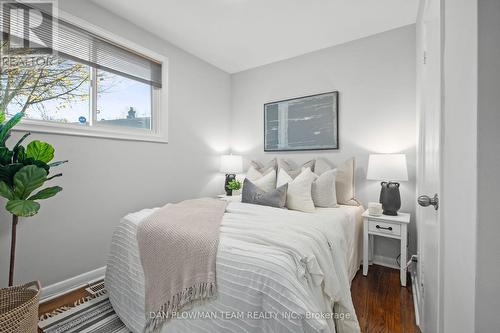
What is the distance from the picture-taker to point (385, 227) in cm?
218

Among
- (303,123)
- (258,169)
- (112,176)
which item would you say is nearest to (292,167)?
(258,169)

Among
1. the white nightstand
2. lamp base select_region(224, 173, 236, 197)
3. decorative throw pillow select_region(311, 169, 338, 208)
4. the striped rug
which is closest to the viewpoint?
the striped rug

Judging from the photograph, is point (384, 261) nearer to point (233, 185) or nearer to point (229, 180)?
point (233, 185)

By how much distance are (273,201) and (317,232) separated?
0.89m

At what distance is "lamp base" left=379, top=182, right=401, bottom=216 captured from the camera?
2275 millimetres

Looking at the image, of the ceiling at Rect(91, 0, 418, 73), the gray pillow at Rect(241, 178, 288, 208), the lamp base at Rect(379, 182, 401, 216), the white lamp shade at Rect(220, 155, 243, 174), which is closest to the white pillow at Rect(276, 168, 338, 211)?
the gray pillow at Rect(241, 178, 288, 208)

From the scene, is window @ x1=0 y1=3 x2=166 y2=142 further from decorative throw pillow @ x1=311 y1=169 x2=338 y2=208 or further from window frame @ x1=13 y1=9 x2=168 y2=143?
decorative throw pillow @ x1=311 y1=169 x2=338 y2=208

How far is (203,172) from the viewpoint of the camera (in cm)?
343

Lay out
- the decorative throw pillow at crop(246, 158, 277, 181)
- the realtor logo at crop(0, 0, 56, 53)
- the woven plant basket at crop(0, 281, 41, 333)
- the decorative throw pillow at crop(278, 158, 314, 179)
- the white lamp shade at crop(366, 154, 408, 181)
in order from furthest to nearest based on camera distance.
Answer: the decorative throw pillow at crop(246, 158, 277, 181) → the decorative throw pillow at crop(278, 158, 314, 179) → the white lamp shade at crop(366, 154, 408, 181) → the realtor logo at crop(0, 0, 56, 53) → the woven plant basket at crop(0, 281, 41, 333)

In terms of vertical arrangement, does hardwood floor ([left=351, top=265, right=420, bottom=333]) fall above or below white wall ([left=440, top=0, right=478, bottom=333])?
below

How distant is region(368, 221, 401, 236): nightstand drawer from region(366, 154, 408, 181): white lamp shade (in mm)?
443

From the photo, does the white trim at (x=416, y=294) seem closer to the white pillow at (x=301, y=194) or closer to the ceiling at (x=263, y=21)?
the white pillow at (x=301, y=194)

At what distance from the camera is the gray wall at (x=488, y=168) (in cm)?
51

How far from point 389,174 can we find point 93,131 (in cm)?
297
